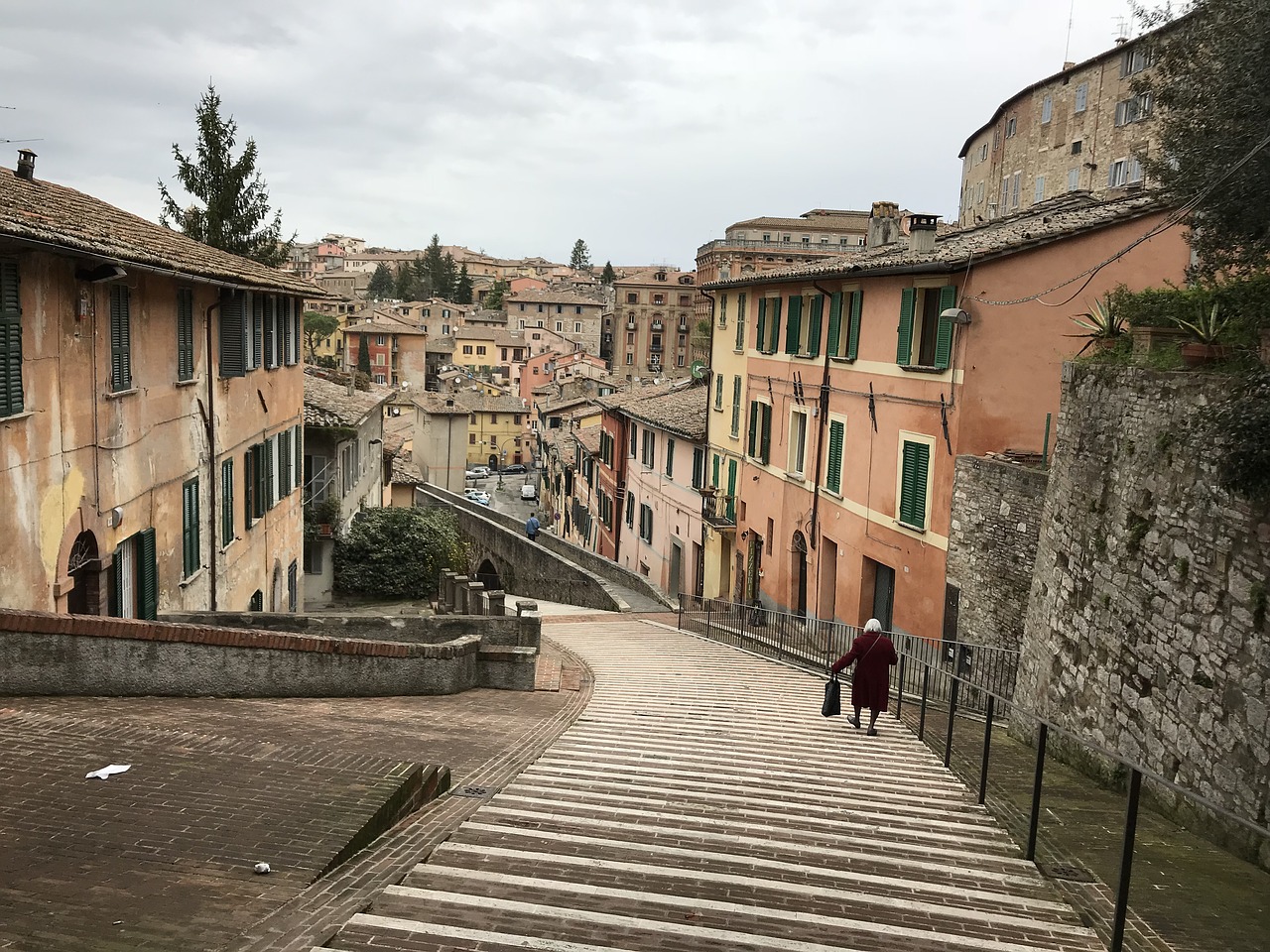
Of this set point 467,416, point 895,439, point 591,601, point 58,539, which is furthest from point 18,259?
point 467,416

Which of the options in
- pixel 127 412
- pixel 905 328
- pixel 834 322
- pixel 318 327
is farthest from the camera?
pixel 318 327

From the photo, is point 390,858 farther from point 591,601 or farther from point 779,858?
point 591,601

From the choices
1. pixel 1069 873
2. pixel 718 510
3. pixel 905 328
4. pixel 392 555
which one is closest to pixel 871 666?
pixel 1069 873

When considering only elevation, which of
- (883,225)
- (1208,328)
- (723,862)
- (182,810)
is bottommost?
(723,862)

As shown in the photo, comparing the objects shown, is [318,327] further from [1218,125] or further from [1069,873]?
[1069,873]

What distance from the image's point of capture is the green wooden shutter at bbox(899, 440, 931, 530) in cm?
1991

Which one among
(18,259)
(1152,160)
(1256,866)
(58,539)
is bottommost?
(1256,866)

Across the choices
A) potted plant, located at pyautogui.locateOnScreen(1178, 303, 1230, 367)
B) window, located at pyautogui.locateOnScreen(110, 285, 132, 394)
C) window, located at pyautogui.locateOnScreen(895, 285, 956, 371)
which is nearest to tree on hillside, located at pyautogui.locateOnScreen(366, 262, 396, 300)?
window, located at pyautogui.locateOnScreen(895, 285, 956, 371)

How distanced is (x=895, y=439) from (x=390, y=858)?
1674 centimetres

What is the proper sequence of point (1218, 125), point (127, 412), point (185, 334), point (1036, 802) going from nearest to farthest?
point (1036, 802) < point (1218, 125) < point (127, 412) < point (185, 334)

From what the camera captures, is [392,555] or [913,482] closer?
[913,482]

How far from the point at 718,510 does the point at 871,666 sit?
20.0 metres

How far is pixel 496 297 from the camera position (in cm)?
13850

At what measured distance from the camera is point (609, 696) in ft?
49.1
